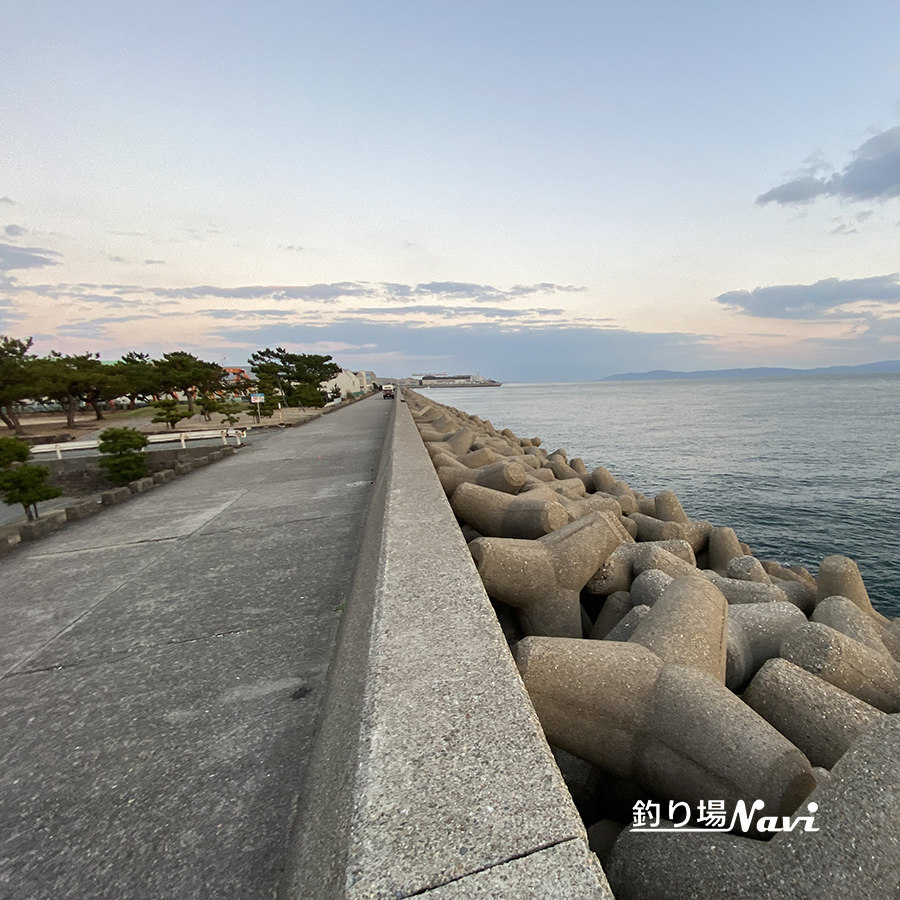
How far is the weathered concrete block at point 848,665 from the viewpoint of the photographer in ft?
8.06

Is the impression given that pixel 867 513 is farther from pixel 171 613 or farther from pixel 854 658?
pixel 171 613

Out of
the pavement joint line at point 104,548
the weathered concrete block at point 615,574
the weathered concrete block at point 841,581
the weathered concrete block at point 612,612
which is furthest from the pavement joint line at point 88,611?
the weathered concrete block at point 841,581

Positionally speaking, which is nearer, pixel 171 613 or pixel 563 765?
pixel 563 765

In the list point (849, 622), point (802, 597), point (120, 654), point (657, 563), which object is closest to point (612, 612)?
point (657, 563)

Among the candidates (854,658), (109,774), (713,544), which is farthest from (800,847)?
(713,544)

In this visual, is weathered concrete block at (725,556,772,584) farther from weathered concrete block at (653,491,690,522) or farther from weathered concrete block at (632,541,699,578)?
weathered concrete block at (653,491,690,522)

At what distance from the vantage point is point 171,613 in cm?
298

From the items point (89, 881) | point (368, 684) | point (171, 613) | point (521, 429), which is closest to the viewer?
point (89, 881)

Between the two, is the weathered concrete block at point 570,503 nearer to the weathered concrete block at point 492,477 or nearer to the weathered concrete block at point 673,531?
the weathered concrete block at point 492,477

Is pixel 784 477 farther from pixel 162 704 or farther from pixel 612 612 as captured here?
pixel 162 704

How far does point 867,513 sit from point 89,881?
1815cm

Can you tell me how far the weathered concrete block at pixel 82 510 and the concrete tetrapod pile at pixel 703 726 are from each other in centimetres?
502

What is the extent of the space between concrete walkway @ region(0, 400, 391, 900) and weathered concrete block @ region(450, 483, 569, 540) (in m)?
0.96

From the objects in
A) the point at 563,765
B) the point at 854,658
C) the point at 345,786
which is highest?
the point at 345,786
